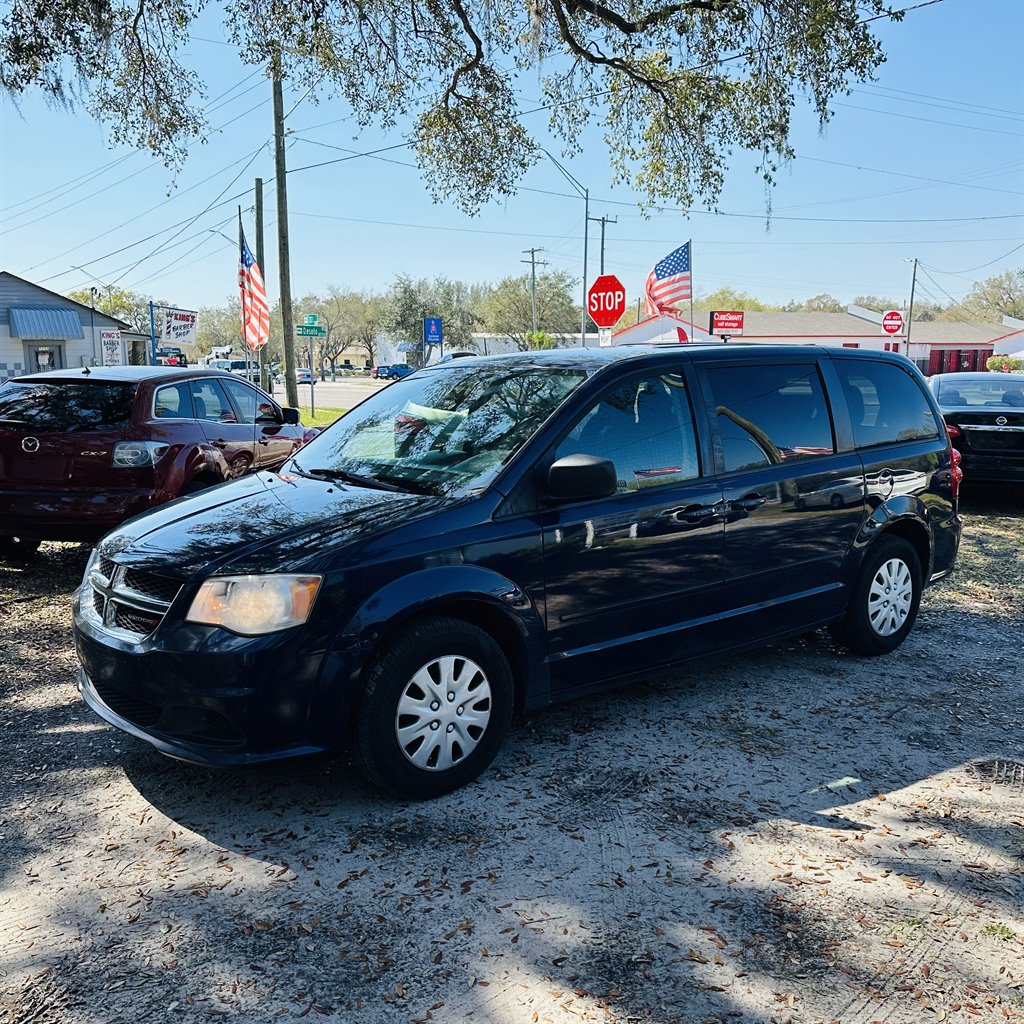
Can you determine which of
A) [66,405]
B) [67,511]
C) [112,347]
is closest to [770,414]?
[67,511]

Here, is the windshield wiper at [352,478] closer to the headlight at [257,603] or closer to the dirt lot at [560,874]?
the headlight at [257,603]

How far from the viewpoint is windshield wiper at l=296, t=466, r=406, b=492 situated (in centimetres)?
414

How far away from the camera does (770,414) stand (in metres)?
4.91

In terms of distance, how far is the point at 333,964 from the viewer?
272 centimetres

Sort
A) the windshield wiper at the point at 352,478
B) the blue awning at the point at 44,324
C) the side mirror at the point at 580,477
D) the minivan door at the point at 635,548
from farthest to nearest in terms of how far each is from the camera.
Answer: the blue awning at the point at 44,324 < the windshield wiper at the point at 352,478 < the minivan door at the point at 635,548 < the side mirror at the point at 580,477

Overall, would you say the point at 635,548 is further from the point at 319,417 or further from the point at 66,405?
the point at 319,417

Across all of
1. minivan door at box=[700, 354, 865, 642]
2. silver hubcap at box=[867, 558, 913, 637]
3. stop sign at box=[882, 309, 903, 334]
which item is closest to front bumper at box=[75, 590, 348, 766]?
minivan door at box=[700, 354, 865, 642]

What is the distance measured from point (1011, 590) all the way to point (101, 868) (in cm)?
667

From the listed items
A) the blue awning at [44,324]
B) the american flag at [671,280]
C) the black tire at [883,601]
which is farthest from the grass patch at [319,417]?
the black tire at [883,601]

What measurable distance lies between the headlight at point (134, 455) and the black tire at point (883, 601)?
16.2 feet

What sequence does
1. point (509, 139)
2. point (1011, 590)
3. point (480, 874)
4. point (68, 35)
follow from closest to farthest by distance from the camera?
1. point (480, 874)
2. point (1011, 590)
3. point (68, 35)
4. point (509, 139)

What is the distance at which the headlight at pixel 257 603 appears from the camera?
3.36 meters

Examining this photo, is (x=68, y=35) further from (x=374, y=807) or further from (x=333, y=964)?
(x=333, y=964)

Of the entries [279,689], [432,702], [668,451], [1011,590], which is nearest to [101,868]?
[279,689]
